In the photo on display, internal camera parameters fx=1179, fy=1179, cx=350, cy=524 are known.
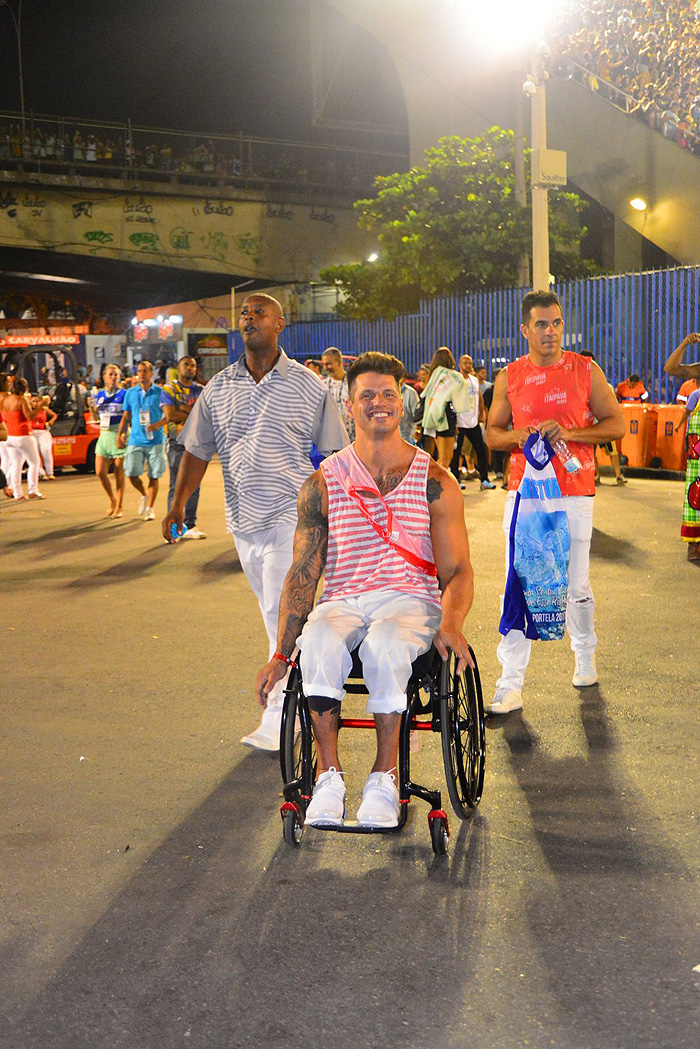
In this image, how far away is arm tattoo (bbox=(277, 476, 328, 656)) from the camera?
4.31m

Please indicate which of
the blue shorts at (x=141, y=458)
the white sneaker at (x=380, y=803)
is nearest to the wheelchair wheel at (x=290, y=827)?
the white sneaker at (x=380, y=803)

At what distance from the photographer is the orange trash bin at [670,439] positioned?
1745cm

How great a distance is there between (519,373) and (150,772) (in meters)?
2.62

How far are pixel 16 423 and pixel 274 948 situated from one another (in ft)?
49.6

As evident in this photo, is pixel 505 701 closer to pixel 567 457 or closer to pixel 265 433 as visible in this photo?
pixel 567 457

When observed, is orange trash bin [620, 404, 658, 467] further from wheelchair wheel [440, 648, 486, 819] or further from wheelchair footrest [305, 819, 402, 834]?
wheelchair footrest [305, 819, 402, 834]

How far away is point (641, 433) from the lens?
1831cm

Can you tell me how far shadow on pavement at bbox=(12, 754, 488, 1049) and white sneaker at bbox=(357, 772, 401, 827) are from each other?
191 mm

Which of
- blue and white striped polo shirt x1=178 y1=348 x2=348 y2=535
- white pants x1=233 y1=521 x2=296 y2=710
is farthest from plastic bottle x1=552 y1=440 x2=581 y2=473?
white pants x1=233 y1=521 x2=296 y2=710

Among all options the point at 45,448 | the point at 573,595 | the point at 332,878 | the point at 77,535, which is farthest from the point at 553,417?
the point at 45,448

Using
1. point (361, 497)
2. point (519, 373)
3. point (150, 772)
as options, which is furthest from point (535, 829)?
point (519, 373)

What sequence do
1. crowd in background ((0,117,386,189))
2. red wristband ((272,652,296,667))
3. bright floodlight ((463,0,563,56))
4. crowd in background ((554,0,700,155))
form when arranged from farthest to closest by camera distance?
crowd in background ((0,117,386,189)) < bright floodlight ((463,0,563,56)) < crowd in background ((554,0,700,155)) < red wristband ((272,652,296,667))

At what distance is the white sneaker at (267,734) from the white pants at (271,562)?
0.13ft

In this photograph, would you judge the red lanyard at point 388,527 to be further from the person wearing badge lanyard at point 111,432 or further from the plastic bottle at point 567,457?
the person wearing badge lanyard at point 111,432
